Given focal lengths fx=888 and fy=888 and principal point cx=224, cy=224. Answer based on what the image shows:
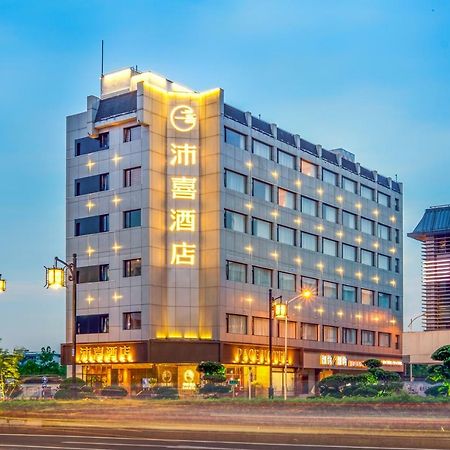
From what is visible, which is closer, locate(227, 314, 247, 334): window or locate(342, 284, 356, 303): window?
locate(227, 314, 247, 334): window

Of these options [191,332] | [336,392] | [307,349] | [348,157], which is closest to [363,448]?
[336,392]

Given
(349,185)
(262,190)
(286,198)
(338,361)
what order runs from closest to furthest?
(262,190), (286,198), (338,361), (349,185)

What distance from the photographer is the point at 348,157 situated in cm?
12225

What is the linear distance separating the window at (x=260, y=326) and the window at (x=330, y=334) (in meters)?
14.1

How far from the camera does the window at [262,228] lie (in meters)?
94.0

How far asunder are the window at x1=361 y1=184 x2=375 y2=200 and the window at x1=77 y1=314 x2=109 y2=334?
4330 centimetres

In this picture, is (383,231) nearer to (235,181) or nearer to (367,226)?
(367,226)

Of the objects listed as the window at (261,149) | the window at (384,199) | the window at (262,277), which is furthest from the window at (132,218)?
the window at (384,199)

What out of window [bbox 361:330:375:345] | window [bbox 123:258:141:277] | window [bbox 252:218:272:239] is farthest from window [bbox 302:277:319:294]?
window [bbox 123:258:141:277]

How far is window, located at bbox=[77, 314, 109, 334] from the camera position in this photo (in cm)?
8781

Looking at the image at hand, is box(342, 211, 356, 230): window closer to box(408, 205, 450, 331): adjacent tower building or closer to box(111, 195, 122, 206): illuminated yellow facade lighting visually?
box(408, 205, 450, 331): adjacent tower building

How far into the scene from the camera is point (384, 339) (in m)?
121

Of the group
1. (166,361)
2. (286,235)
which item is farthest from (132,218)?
(286,235)

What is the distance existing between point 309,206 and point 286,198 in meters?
5.32
